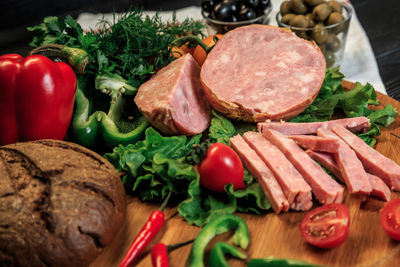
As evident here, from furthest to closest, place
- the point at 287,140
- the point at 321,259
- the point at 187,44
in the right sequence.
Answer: the point at 187,44 < the point at 287,140 < the point at 321,259

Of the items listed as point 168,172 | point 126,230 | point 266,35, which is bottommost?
point 126,230

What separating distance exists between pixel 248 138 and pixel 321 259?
1.05 meters

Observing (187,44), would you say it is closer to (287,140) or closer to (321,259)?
(287,140)

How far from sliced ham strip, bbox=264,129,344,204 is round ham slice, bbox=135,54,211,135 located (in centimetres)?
62

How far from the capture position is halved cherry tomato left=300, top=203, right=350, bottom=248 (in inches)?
103

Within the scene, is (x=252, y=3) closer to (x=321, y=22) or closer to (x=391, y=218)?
(x=321, y=22)

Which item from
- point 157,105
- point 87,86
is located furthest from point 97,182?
point 87,86

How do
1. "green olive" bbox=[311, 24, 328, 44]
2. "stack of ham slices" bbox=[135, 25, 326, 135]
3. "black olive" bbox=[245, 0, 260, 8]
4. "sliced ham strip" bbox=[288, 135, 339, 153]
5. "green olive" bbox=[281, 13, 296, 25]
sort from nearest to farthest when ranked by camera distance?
1. "sliced ham strip" bbox=[288, 135, 339, 153]
2. "stack of ham slices" bbox=[135, 25, 326, 135]
3. "green olive" bbox=[311, 24, 328, 44]
4. "green olive" bbox=[281, 13, 296, 25]
5. "black olive" bbox=[245, 0, 260, 8]

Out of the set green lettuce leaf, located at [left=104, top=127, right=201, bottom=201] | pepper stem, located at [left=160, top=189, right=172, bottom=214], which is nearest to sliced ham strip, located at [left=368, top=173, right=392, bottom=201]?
green lettuce leaf, located at [left=104, top=127, right=201, bottom=201]

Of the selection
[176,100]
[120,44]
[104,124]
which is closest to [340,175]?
[176,100]

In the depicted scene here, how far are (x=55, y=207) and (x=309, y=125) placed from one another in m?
1.90

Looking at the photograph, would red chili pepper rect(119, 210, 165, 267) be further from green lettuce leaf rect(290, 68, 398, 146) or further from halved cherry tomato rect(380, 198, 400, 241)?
green lettuce leaf rect(290, 68, 398, 146)

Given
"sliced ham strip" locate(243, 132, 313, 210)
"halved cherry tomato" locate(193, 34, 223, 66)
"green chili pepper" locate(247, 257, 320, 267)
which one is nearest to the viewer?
"green chili pepper" locate(247, 257, 320, 267)

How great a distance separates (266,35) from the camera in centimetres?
397
